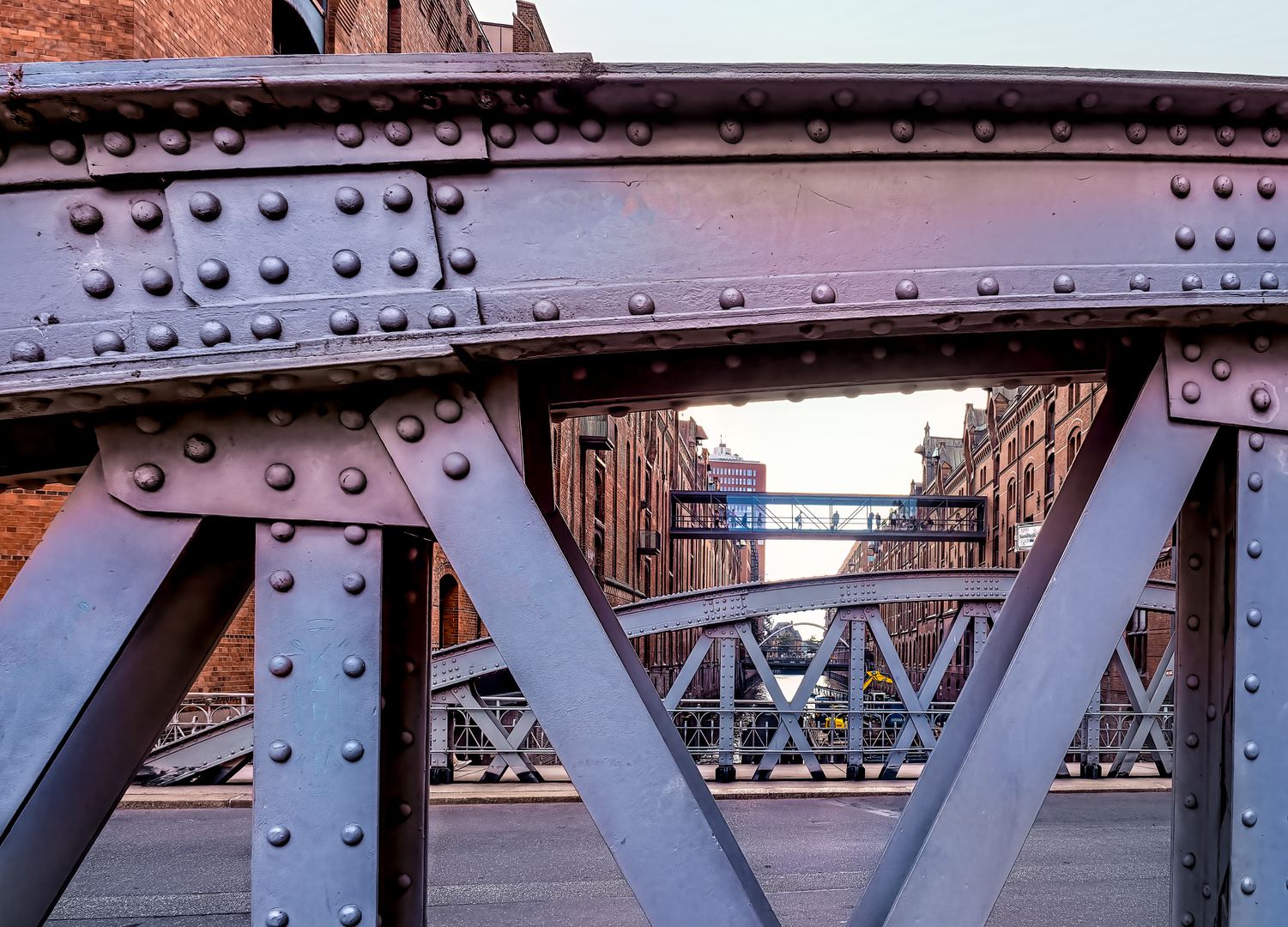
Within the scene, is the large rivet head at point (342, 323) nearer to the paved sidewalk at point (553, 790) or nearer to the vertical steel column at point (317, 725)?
the vertical steel column at point (317, 725)

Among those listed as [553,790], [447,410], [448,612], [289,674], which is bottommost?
[553,790]

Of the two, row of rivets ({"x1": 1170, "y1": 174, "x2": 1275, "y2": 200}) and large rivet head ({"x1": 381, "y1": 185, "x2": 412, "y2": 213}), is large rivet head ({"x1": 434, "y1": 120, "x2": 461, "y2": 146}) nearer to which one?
large rivet head ({"x1": 381, "y1": 185, "x2": 412, "y2": 213})

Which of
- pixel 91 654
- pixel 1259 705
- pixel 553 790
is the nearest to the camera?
pixel 91 654

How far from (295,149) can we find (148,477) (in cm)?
67

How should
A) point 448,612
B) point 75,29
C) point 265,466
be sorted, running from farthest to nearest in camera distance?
point 448,612 < point 75,29 < point 265,466

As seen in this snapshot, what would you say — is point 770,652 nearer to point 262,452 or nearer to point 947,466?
point 947,466

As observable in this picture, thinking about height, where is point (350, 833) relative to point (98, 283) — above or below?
below

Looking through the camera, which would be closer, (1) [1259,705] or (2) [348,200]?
(2) [348,200]

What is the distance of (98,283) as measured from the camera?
5.49 ft

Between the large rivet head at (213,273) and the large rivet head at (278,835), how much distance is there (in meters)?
0.99

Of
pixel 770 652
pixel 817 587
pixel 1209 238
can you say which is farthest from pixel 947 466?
pixel 1209 238

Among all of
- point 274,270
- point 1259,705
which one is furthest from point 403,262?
point 1259,705

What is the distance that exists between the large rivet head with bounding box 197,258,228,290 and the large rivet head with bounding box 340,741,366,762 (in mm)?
873

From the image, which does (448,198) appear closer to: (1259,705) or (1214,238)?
(1214,238)
